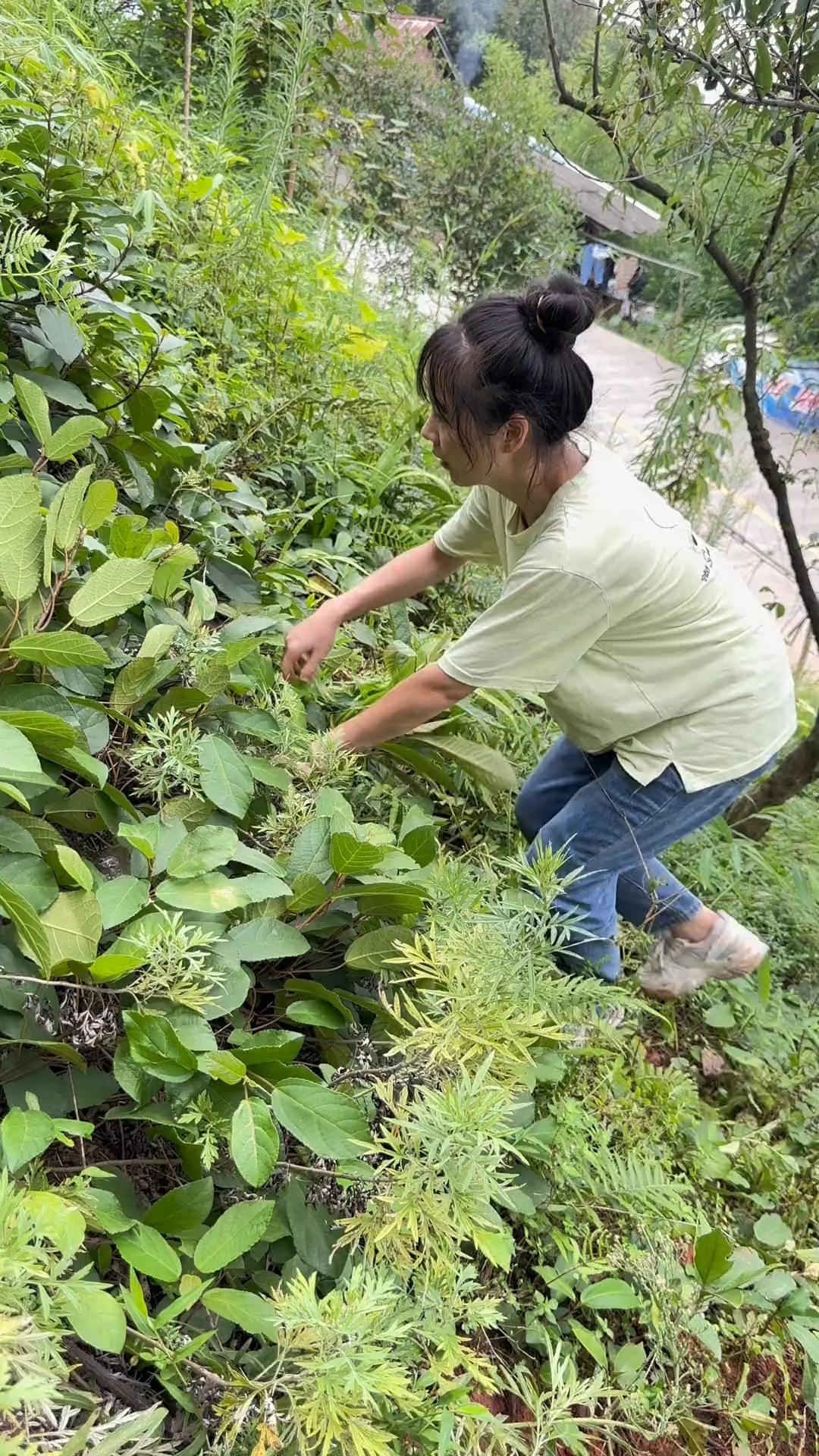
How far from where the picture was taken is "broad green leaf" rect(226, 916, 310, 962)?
86 centimetres

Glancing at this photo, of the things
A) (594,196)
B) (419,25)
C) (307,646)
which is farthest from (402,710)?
(419,25)

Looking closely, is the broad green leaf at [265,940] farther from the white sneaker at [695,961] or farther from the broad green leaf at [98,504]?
the white sneaker at [695,961]

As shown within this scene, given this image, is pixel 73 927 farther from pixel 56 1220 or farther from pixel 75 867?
pixel 56 1220

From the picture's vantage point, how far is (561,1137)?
1175 millimetres

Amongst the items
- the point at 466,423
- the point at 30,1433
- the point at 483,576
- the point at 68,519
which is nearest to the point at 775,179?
the point at 483,576

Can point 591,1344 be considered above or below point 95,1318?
below

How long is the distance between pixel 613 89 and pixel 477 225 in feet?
13.3

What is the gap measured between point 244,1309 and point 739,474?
2931 millimetres

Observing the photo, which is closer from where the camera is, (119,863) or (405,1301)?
(405,1301)

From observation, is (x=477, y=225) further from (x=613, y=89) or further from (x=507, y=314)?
(x=507, y=314)

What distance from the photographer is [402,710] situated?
1289mm

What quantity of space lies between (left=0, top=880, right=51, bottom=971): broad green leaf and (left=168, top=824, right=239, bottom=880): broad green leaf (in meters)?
0.14

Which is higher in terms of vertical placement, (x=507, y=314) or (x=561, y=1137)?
(x=507, y=314)

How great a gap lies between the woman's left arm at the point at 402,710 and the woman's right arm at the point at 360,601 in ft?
0.54
